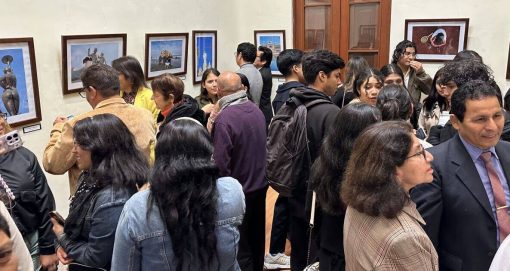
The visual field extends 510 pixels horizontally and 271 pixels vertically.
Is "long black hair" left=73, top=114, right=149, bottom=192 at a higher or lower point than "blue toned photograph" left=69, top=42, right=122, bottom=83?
lower

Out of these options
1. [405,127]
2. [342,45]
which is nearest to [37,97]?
[405,127]

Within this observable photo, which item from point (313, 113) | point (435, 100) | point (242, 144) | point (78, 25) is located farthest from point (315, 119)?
point (78, 25)

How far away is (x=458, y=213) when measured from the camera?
211 centimetres

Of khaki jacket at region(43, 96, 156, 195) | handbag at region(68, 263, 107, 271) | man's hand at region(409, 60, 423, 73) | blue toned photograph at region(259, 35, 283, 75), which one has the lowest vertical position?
handbag at region(68, 263, 107, 271)

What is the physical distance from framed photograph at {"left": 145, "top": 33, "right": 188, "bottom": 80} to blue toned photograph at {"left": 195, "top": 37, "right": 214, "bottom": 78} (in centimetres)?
37

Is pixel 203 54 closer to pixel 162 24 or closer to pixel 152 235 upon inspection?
pixel 162 24

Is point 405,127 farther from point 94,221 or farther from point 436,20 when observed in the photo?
point 436,20

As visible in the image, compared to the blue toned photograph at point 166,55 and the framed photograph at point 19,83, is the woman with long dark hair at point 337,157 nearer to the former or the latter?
the framed photograph at point 19,83

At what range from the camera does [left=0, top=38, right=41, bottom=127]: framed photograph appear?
14.4 feet

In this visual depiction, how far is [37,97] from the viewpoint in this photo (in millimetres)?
4762

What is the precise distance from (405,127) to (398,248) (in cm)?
52

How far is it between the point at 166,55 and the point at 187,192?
5.12m

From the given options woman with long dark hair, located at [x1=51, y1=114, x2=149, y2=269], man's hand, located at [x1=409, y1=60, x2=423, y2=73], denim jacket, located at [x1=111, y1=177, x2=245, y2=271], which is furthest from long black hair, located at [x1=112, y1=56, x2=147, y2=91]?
man's hand, located at [x1=409, y1=60, x2=423, y2=73]

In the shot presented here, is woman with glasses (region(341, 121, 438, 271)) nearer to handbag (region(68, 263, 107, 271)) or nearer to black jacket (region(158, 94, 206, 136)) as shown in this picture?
handbag (region(68, 263, 107, 271))
